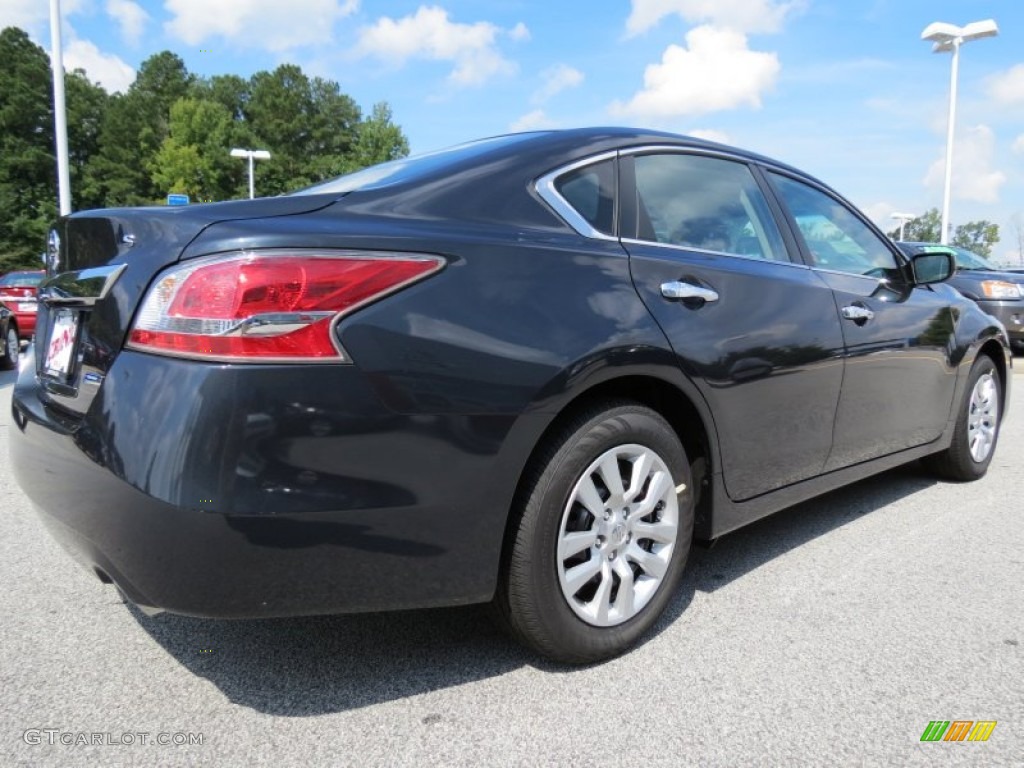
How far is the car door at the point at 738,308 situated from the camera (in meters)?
2.46

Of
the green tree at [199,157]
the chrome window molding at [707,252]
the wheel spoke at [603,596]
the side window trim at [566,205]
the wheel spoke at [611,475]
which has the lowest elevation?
the wheel spoke at [603,596]

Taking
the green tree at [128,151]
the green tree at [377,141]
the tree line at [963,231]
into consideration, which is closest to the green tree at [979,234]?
the tree line at [963,231]

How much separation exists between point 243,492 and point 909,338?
3035mm

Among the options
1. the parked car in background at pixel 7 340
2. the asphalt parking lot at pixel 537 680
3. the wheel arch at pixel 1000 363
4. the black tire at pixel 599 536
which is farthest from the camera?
the parked car in background at pixel 7 340

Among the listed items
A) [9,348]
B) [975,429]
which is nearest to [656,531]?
[975,429]

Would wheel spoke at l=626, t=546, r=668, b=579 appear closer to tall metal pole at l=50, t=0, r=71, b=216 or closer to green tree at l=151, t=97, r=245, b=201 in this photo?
Result: tall metal pole at l=50, t=0, r=71, b=216

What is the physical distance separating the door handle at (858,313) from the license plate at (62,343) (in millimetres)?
2728

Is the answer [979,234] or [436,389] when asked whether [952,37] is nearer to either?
[436,389]

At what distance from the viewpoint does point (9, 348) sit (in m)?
10.6

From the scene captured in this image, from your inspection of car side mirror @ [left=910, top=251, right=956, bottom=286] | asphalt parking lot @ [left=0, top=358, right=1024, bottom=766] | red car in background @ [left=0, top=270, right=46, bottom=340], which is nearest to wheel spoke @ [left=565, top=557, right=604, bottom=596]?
asphalt parking lot @ [left=0, top=358, right=1024, bottom=766]

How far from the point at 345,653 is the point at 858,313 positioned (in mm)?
2379

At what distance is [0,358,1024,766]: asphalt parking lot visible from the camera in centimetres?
190

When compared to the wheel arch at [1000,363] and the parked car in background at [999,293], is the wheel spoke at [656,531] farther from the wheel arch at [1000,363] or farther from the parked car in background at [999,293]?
the parked car in background at [999,293]

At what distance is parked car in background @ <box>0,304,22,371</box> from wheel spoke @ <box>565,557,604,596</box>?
408 inches
